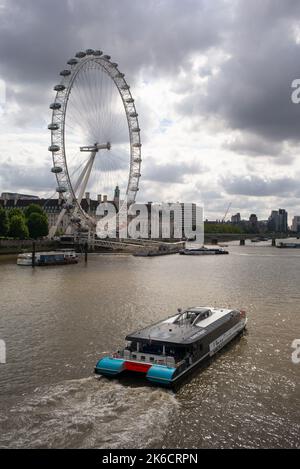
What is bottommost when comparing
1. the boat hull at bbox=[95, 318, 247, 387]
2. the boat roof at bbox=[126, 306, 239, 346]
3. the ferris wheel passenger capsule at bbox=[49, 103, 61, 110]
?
the boat hull at bbox=[95, 318, 247, 387]

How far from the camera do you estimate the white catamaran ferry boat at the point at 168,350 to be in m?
14.8

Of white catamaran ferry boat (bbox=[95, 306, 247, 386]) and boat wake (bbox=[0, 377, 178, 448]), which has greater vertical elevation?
white catamaran ferry boat (bbox=[95, 306, 247, 386])

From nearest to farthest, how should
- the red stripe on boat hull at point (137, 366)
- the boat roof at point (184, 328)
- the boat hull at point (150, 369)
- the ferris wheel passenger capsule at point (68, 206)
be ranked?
the boat hull at point (150, 369) < the red stripe on boat hull at point (137, 366) < the boat roof at point (184, 328) < the ferris wheel passenger capsule at point (68, 206)

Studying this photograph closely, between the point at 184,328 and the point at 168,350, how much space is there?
6.11 ft

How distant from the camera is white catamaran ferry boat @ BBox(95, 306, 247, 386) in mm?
14755

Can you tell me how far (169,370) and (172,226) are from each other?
174425 millimetres

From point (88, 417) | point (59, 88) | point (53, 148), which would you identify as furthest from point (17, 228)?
point (88, 417)

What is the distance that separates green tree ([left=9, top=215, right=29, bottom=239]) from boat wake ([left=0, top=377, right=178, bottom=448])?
62147 mm

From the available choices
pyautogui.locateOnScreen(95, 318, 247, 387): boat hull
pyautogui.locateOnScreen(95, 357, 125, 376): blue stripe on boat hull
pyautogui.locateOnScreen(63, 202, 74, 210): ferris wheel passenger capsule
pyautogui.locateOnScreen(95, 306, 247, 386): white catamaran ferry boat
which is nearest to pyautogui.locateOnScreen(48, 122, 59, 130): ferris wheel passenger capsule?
pyautogui.locateOnScreen(63, 202, 74, 210): ferris wheel passenger capsule

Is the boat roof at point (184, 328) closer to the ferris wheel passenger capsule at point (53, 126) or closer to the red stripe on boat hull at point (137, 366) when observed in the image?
the red stripe on boat hull at point (137, 366)

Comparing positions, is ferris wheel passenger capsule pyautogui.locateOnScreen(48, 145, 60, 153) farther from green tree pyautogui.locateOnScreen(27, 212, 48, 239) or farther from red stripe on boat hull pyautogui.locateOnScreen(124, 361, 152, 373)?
red stripe on boat hull pyautogui.locateOnScreen(124, 361, 152, 373)

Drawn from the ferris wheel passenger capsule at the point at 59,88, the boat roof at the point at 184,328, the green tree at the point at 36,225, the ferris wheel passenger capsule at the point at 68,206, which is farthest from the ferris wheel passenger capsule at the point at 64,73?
the boat roof at the point at 184,328

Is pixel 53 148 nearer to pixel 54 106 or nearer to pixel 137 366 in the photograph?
pixel 54 106

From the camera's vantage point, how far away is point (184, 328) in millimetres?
17625
